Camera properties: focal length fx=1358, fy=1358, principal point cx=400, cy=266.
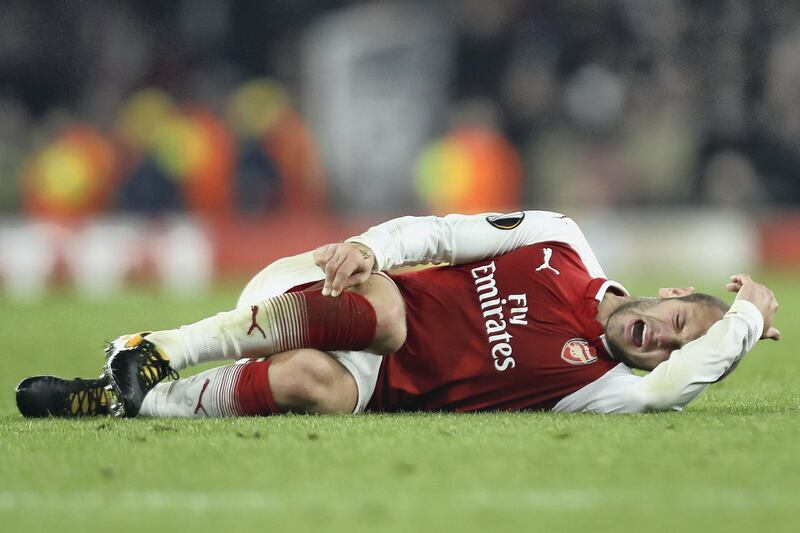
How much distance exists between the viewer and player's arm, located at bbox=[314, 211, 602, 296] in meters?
4.52

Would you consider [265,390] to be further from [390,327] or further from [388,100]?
[388,100]

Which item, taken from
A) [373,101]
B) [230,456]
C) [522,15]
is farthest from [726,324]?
[522,15]

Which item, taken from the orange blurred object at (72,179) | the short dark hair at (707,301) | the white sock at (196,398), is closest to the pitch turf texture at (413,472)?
the white sock at (196,398)

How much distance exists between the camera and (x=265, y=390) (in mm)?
4609

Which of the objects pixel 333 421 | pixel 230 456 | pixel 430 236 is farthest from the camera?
pixel 430 236

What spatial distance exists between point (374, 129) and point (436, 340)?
38.7ft

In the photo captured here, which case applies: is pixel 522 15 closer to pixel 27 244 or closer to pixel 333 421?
pixel 27 244

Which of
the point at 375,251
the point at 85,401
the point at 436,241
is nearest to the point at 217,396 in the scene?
the point at 85,401

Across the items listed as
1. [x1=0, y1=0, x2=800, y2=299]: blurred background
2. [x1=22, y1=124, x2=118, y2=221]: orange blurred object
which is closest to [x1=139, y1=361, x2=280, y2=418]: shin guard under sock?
[x1=0, y1=0, x2=800, y2=299]: blurred background

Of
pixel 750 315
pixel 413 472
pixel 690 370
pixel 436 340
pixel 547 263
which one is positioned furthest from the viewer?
pixel 547 263

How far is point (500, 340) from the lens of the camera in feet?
15.5

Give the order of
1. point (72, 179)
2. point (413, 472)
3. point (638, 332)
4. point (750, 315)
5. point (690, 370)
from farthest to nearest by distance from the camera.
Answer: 1. point (72, 179)
2. point (638, 332)
3. point (750, 315)
4. point (690, 370)
5. point (413, 472)

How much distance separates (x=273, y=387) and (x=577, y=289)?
116 cm

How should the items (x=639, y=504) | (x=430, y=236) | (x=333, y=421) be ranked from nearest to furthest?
(x=639, y=504) → (x=333, y=421) → (x=430, y=236)
